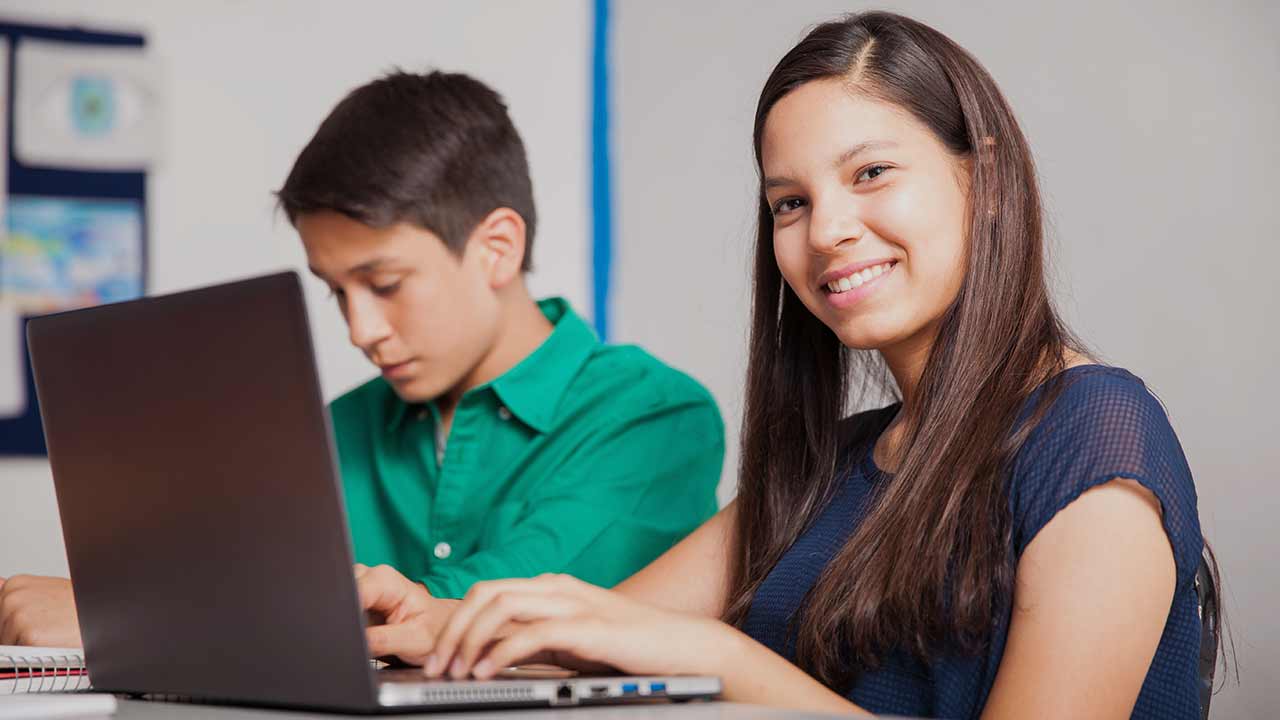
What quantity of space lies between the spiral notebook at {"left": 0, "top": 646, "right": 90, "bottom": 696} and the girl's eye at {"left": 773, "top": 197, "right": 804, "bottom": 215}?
74 centimetres

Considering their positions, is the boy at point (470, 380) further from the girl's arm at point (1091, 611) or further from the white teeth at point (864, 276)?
the girl's arm at point (1091, 611)

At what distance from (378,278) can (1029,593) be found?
980mm

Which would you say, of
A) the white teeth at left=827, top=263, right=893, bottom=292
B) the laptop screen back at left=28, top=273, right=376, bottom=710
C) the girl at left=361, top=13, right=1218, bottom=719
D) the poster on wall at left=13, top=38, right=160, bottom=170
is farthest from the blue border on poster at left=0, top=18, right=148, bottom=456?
the white teeth at left=827, top=263, right=893, bottom=292

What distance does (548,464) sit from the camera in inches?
66.4

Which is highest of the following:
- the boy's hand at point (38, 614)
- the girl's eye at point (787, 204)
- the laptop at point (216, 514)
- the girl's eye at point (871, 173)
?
the girl's eye at point (871, 173)

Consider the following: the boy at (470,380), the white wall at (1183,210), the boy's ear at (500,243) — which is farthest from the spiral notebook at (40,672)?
the white wall at (1183,210)

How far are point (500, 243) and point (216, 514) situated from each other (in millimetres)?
1043

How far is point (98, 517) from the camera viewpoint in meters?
0.86

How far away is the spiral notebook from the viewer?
3.25 feet

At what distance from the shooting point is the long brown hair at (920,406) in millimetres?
1010

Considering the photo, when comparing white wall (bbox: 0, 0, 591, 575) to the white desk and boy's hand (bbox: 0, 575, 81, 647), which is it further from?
the white desk

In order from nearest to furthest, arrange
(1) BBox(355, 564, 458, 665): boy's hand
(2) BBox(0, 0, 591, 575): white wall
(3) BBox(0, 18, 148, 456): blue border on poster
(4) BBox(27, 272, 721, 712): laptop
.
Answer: (4) BBox(27, 272, 721, 712): laptop
(1) BBox(355, 564, 458, 665): boy's hand
(3) BBox(0, 18, 148, 456): blue border on poster
(2) BBox(0, 0, 591, 575): white wall

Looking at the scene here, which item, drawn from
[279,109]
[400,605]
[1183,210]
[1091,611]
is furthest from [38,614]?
[279,109]

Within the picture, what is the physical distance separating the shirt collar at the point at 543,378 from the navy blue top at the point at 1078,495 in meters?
0.75
